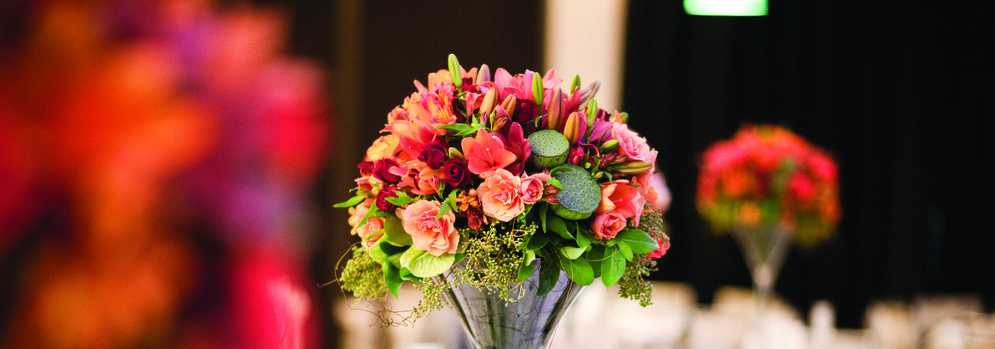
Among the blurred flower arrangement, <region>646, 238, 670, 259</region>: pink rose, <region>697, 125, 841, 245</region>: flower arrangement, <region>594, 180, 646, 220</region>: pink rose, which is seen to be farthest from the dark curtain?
<region>594, 180, 646, 220</region>: pink rose

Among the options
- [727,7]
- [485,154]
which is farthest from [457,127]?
[727,7]

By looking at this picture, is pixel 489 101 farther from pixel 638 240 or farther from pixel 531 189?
pixel 638 240

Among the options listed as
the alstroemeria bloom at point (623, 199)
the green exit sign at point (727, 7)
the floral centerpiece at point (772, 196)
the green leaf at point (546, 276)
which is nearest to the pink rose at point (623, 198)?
the alstroemeria bloom at point (623, 199)

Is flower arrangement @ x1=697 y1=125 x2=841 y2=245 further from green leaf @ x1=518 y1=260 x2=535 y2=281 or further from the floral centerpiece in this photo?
green leaf @ x1=518 y1=260 x2=535 y2=281

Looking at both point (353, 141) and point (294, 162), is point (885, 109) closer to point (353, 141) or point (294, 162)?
point (353, 141)

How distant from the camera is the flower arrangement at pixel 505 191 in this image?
108cm

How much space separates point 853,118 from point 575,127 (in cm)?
552

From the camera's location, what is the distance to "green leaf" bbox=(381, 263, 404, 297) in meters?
1.17

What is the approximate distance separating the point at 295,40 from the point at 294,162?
36cm

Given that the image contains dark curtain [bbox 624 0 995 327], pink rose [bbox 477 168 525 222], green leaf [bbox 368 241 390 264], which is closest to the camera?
pink rose [bbox 477 168 525 222]

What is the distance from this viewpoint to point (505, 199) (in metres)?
1.06

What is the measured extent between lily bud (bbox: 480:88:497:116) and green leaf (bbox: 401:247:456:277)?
21 centimetres

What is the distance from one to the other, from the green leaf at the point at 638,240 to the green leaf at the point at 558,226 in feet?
0.28

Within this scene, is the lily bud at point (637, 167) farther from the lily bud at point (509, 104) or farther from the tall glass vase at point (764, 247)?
the tall glass vase at point (764, 247)
